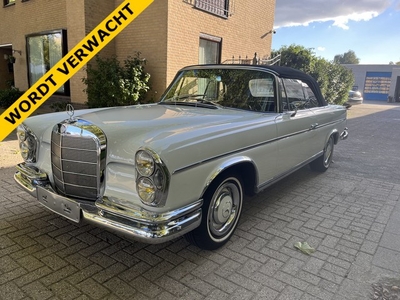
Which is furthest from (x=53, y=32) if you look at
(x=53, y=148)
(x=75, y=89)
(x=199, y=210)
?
(x=199, y=210)

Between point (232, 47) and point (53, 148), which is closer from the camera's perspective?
point (53, 148)

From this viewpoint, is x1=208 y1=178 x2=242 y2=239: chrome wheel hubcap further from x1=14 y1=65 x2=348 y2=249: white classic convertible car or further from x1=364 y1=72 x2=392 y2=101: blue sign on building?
x1=364 y1=72 x2=392 y2=101: blue sign on building

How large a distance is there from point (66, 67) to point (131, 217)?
491 cm

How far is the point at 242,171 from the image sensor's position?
334 centimetres

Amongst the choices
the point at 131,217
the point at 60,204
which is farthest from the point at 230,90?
the point at 60,204

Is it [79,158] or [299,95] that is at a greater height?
[299,95]

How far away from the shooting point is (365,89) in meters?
42.3

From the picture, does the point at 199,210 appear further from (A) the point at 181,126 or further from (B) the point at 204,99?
(B) the point at 204,99

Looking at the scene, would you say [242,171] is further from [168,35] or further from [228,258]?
[168,35]

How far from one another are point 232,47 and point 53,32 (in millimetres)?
6205

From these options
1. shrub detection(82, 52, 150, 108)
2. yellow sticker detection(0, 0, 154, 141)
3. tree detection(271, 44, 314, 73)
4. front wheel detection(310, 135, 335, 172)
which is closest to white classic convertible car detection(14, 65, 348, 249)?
front wheel detection(310, 135, 335, 172)

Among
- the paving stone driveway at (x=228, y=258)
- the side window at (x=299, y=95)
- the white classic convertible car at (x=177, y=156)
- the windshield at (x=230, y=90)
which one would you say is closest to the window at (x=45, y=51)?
the paving stone driveway at (x=228, y=258)

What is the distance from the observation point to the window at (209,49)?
10.1 metres

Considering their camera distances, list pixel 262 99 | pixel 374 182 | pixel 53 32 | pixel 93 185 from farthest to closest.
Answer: pixel 53 32 → pixel 374 182 → pixel 262 99 → pixel 93 185
